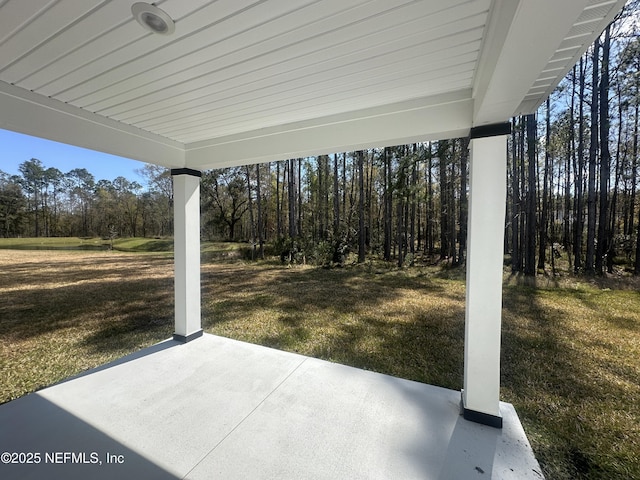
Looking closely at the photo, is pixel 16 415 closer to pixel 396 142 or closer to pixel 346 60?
pixel 346 60

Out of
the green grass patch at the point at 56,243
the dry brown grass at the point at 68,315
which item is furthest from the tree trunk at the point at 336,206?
the green grass patch at the point at 56,243

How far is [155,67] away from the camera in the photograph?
142 cm

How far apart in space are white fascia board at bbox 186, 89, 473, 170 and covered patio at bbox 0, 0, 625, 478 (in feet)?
0.05

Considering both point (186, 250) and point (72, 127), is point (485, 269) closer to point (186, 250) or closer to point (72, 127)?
point (186, 250)

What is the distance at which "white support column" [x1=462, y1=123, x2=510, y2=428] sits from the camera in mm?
1632

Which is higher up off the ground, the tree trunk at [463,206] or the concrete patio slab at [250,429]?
the tree trunk at [463,206]

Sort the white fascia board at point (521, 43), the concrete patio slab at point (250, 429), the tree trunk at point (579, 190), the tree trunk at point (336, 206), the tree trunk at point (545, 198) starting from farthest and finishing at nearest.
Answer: the tree trunk at point (336, 206), the tree trunk at point (545, 198), the tree trunk at point (579, 190), the concrete patio slab at point (250, 429), the white fascia board at point (521, 43)

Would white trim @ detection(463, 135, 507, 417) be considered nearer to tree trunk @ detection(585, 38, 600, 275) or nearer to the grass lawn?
the grass lawn

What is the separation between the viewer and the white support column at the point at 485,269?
163 centimetres

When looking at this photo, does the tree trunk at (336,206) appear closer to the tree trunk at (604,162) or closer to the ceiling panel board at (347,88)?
the tree trunk at (604,162)

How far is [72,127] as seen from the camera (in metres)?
1.94

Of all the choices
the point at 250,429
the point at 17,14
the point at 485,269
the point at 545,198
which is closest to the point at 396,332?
the point at 485,269

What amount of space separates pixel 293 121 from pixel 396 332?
2.94 metres

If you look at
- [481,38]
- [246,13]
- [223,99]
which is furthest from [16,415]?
[481,38]
